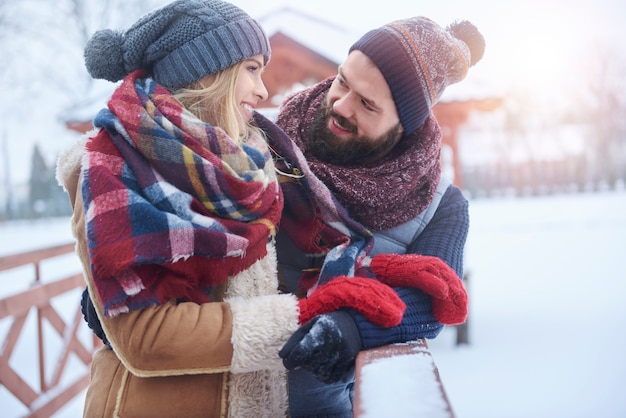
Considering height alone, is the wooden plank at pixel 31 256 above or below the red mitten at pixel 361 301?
below

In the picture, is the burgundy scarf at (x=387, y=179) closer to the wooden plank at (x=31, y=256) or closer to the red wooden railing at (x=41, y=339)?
the wooden plank at (x=31, y=256)

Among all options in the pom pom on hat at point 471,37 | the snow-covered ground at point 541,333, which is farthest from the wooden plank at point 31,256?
the pom pom on hat at point 471,37

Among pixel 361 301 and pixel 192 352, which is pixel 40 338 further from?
pixel 361 301

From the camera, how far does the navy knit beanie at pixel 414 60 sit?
5.51 ft

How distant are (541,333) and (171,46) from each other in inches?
215

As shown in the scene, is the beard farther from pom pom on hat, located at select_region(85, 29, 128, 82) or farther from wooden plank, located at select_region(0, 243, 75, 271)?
wooden plank, located at select_region(0, 243, 75, 271)

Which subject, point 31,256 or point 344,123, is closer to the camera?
point 344,123

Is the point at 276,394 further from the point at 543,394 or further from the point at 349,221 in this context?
the point at 543,394

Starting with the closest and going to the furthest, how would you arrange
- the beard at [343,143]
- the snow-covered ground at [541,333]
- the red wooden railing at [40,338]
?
the beard at [343,143]
the red wooden railing at [40,338]
the snow-covered ground at [541,333]

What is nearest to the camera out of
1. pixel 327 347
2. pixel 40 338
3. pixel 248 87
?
pixel 327 347

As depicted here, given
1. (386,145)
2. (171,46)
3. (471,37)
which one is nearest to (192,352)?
(171,46)

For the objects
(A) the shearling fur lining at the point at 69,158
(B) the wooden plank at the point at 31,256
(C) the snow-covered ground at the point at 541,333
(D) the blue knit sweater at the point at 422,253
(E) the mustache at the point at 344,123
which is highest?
(A) the shearling fur lining at the point at 69,158

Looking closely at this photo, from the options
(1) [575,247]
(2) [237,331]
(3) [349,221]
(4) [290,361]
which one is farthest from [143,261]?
(1) [575,247]

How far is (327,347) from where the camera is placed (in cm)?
99
